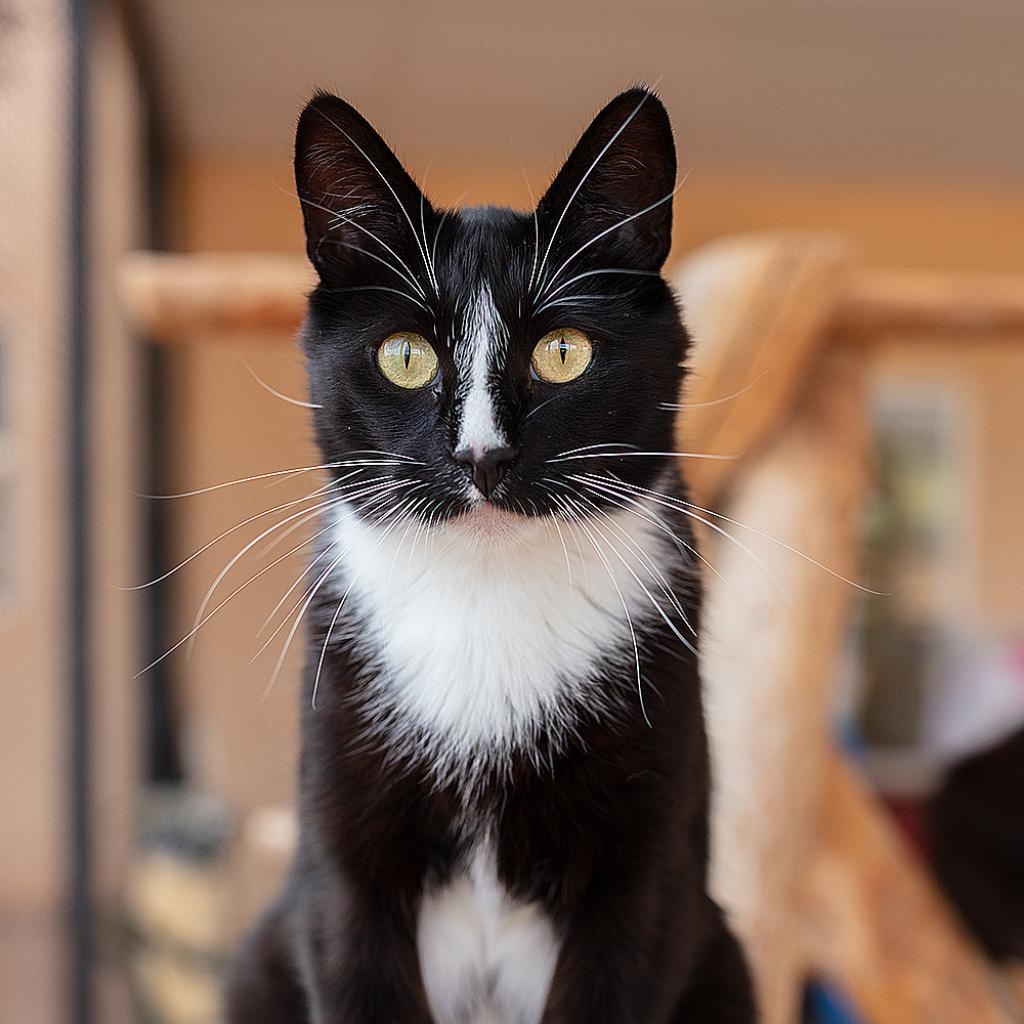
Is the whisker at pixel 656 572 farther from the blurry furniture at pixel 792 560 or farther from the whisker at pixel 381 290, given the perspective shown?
the blurry furniture at pixel 792 560

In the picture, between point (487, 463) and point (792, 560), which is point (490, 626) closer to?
point (487, 463)

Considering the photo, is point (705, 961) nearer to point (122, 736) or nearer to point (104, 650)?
point (104, 650)

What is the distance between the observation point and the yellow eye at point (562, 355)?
0.44 meters

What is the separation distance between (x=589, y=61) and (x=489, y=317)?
2.64m

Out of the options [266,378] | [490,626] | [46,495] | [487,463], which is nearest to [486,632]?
[490,626]

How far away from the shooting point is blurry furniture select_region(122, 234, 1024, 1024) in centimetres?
110

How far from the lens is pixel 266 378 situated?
A: 2961mm

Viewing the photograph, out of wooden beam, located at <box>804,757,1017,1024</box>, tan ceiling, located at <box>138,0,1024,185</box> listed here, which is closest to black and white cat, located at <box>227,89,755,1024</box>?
wooden beam, located at <box>804,757,1017,1024</box>

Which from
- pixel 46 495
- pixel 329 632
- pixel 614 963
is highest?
pixel 329 632

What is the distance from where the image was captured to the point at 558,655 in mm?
541

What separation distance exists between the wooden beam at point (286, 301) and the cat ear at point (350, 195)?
2.14ft

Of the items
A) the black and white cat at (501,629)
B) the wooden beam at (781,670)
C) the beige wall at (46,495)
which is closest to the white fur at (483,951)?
Result: the black and white cat at (501,629)

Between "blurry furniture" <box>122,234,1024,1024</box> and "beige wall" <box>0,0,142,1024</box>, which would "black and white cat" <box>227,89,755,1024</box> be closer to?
"blurry furniture" <box>122,234,1024,1024</box>

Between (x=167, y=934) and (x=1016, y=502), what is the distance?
366 centimetres
